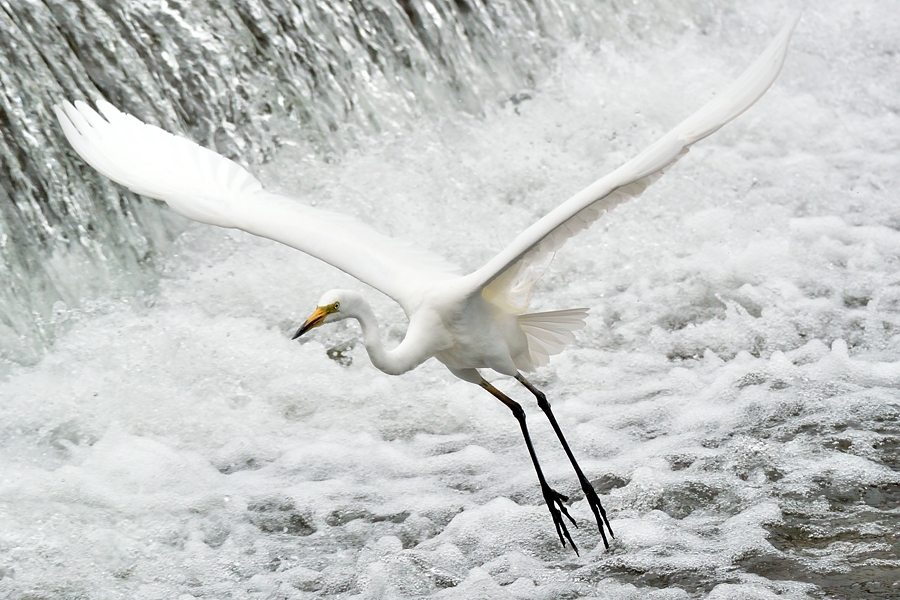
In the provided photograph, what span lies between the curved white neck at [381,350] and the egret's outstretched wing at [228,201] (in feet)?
0.63

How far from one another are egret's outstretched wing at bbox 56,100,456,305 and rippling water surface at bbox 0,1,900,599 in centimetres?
104

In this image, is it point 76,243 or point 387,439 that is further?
point 76,243

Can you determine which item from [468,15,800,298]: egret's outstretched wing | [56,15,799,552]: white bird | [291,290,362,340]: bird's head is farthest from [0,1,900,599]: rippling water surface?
[468,15,800,298]: egret's outstretched wing

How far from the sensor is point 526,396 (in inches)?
219

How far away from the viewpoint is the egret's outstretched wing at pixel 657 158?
10.4ft

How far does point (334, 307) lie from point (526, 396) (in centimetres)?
216

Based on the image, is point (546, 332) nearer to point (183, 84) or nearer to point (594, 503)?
point (594, 503)

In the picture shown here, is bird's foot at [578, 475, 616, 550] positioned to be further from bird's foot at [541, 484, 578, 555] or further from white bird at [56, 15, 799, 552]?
bird's foot at [541, 484, 578, 555]

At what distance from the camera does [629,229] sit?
21.8 feet

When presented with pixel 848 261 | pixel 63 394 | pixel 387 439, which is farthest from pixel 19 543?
pixel 848 261

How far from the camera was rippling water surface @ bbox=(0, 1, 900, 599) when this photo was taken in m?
4.12

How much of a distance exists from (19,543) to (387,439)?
1565 mm

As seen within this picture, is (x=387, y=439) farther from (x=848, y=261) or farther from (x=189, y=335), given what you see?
(x=848, y=261)

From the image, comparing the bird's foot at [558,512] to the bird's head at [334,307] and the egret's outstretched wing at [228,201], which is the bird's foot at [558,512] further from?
the bird's head at [334,307]
